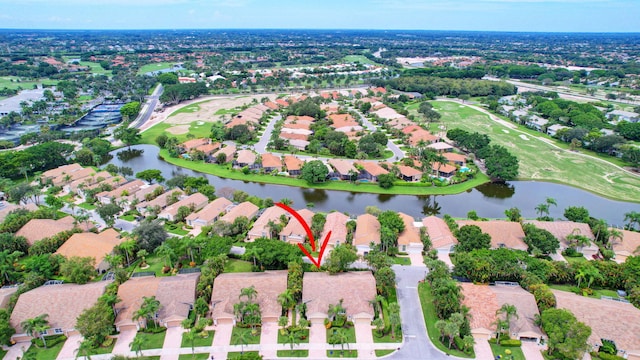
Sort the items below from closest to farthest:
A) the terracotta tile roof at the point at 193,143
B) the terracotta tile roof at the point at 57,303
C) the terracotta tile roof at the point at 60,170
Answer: the terracotta tile roof at the point at 57,303 → the terracotta tile roof at the point at 60,170 → the terracotta tile roof at the point at 193,143

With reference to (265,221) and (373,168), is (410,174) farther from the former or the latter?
(265,221)

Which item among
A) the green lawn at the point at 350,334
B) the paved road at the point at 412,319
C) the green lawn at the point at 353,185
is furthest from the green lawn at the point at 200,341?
the green lawn at the point at 353,185

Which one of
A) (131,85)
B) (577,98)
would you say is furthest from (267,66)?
(577,98)

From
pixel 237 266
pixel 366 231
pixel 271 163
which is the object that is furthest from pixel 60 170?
pixel 366 231

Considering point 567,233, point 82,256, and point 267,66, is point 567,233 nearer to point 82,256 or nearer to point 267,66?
point 82,256

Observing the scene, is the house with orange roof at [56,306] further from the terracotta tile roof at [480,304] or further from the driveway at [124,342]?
the terracotta tile roof at [480,304]

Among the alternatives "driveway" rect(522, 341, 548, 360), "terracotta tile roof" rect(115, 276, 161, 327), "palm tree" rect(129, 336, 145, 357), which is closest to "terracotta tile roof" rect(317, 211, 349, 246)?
"terracotta tile roof" rect(115, 276, 161, 327)
